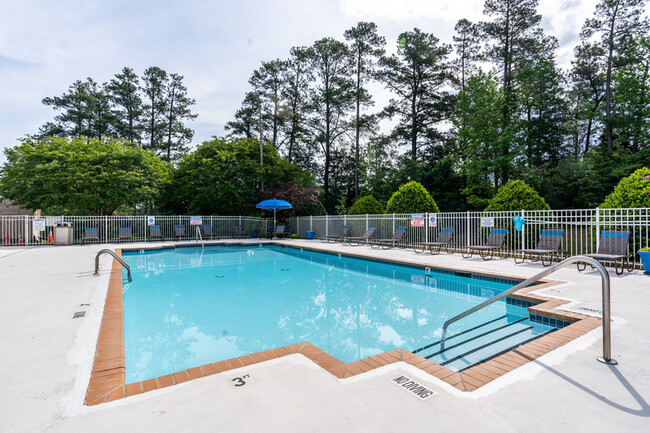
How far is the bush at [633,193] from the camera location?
Answer: 7.53m

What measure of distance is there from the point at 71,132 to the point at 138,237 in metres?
15.4

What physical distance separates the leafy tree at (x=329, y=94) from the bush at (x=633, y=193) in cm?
2035

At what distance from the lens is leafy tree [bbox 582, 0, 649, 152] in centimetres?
1953

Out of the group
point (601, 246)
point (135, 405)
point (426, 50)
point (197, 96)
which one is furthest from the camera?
point (197, 96)

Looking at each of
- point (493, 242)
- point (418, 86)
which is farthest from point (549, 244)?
point (418, 86)

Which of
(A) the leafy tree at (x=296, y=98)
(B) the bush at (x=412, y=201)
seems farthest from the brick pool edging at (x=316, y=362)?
(A) the leafy tree at (x=296, y=98)

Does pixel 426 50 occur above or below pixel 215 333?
above

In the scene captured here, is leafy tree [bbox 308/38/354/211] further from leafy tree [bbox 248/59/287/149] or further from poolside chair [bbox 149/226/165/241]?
poolside chair [bbox 149/226/165/241]

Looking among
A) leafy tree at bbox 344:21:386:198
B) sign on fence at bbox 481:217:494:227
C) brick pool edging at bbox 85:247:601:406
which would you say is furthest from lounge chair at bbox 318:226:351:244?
brick pool edging at bbox 85:247:601:406

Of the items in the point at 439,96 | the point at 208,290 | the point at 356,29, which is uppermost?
the point at 356,29

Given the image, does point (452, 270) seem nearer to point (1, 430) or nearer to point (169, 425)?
point (169, 425)

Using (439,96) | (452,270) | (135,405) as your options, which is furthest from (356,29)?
(135,405)

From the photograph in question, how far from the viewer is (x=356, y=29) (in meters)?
25.0

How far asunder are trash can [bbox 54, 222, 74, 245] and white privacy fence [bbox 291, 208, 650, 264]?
12.8 meters
